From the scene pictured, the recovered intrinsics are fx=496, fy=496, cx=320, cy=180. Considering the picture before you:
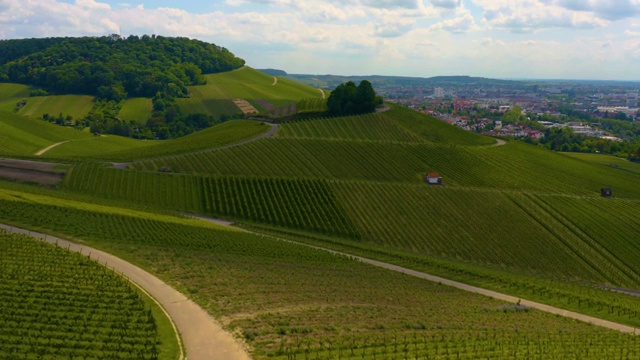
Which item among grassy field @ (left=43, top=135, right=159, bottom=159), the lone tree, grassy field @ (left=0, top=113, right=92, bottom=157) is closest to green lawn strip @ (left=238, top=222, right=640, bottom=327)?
grassy field @ (left=43, top=135, right=159, bottom=159)

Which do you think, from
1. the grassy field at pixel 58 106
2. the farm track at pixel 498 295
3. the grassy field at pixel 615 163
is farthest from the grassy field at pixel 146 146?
the grassy field at pixel 615 163

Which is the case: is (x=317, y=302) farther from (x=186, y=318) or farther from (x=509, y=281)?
(x=509, y=281)

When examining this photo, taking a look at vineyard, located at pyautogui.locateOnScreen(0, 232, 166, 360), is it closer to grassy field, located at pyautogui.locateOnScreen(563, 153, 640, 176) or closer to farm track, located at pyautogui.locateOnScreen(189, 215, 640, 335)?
farm track, located at pyautogui.locateOnScreen(189, 215, 640, 335)

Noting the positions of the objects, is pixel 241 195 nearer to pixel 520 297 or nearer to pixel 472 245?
pixel 472 245

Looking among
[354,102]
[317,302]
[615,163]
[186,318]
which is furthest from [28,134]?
[615,163]

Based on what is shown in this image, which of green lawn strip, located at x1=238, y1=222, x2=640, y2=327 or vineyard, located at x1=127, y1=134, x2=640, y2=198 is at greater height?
vineyard, located at x1=127, y1=134, x2=640, y2=198

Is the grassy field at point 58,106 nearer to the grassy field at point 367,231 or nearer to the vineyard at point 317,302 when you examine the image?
the grassy field at point 367,231
